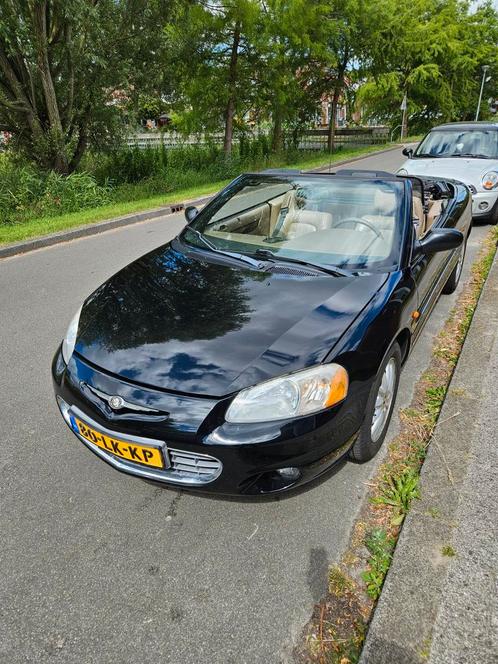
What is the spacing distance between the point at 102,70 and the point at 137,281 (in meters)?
10.7

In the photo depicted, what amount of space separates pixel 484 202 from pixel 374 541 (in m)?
6.49

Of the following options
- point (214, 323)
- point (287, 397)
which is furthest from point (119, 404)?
point (287, 397)

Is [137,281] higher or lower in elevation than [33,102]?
lower

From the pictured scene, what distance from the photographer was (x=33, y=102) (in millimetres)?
10602

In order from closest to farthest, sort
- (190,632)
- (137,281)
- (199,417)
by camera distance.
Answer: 1. (190,632)
2. (199,417)
3. (137,281)

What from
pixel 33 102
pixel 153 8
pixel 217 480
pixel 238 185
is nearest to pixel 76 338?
pixel 217 480

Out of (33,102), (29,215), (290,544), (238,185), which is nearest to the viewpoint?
(290,544)

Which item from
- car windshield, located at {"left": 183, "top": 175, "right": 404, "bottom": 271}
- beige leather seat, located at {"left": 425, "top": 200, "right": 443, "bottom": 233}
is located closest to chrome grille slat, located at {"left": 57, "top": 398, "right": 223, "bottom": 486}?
car windshield, located at {"left": 183, "top": 175, "right": 404, "bottom": 271}

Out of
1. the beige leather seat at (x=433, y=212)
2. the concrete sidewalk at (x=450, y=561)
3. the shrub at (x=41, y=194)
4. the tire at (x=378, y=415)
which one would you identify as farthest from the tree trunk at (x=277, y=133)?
the concrete sidewalk at (x=450, y=561)

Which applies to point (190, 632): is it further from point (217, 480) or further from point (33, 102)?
point (33, 102)

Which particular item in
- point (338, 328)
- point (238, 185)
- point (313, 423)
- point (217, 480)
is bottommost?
point (217, 480)

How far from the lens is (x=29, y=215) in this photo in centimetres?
880

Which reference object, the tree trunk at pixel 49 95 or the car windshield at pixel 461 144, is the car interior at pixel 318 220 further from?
the tree trunk at pixel 49 95

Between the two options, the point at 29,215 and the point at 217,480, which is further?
the point at 29,215
